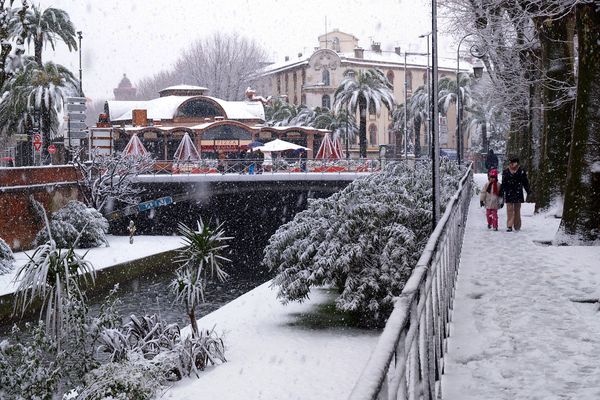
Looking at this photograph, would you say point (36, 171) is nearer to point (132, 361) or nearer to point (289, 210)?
point (289, 210)

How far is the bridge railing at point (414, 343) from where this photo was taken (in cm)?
296

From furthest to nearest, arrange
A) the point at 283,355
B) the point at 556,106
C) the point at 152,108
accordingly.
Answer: the point at 152,108, the point at 556,106, the point at 283,355

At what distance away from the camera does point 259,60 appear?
9306cm

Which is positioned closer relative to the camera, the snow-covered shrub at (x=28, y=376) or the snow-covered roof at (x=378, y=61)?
the snow-covered shrub at (x=28, y=376)

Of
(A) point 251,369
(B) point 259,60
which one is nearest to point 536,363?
(A) point 251,369

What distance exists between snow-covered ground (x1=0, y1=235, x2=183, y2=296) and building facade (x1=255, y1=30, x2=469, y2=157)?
4504 cm

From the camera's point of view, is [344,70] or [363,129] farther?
[344,70]

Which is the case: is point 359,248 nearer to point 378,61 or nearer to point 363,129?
point 363,129

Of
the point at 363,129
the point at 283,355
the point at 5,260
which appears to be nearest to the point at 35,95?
the point at 5,260

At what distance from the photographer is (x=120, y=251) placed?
105 ft

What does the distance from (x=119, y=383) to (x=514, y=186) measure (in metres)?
9.45

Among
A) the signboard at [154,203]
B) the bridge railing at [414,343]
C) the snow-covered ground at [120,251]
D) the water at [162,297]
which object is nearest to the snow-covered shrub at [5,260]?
the snow-covered ground at [120,251]

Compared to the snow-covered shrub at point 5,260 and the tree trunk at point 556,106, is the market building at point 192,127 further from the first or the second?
the tree trunk at point 556,106

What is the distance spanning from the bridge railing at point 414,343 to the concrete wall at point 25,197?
2707 cm
